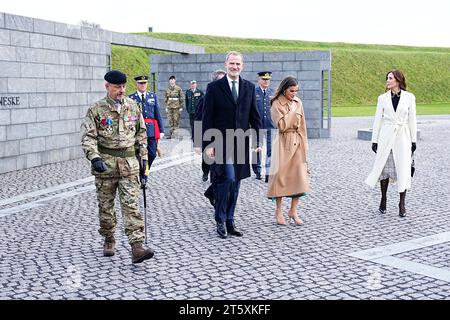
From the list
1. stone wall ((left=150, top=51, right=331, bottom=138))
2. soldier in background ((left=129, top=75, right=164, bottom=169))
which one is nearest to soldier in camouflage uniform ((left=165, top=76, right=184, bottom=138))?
stone wall ((left=150, top=51, right=331, bottom=138))

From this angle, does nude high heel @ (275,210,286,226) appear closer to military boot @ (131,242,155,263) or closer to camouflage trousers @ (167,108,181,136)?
military boot @ (131,242,155,263)

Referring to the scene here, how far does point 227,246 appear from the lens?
659 centimetres

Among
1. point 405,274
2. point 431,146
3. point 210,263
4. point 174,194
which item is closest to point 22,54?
point 174,194

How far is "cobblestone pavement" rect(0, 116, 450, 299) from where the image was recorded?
16.8ft

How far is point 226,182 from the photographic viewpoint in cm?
700

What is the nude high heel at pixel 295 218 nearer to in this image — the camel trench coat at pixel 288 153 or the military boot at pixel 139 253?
the camel trench coat at pixel 288 153

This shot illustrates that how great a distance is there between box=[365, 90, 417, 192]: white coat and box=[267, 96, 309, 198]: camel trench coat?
1.29m

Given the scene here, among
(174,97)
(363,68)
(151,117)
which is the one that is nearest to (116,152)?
(151,117)

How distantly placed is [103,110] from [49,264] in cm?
153

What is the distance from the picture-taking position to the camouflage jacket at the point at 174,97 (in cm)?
1977

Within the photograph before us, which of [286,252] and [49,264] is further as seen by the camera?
[286,252]

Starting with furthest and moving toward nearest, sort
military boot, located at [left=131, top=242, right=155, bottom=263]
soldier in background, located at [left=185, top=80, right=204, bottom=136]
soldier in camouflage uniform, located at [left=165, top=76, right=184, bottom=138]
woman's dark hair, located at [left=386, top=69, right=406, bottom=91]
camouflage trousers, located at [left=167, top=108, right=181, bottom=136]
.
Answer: camouflage trousers, located at [left=167, top=108, right=181, bottom=136], soldier in camouflage uniform, located at [left=165, top=76, right=184, bottom=138], soldier in background, located at [left=185, top=80, right=204, bottom=136], woman's dark hair, located at [left=386, top=69, right=406, bottom=91], military boot, located at [left=131, top=242, right=155, bottom=263]

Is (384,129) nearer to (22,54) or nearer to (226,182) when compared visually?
(226,182)

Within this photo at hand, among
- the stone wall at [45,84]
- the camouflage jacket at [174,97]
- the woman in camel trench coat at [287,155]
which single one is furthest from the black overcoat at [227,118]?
the camouflage jacket at [174,97]
